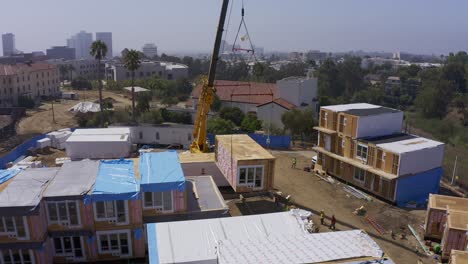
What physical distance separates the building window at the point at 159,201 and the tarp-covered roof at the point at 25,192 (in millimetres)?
5860

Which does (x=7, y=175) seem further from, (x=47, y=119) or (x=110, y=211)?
(x=47, y=119)

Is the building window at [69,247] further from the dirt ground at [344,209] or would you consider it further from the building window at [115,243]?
the dirt ground at [344,209]

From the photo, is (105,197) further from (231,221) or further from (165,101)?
(165,101)

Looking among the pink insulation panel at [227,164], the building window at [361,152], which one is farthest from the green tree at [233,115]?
the building window at [361,152]

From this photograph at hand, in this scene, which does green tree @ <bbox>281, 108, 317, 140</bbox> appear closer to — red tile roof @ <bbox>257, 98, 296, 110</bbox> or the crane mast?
red tile roof @ <bbox>257, 98, 296, 110</bbox>

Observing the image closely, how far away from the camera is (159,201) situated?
22734mm

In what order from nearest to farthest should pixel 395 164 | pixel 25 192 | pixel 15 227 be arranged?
pixel 15 227 < pixel 25 192 < pixel 395 164

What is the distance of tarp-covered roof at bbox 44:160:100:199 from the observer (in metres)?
20.4

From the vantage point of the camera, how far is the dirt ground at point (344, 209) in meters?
24.6

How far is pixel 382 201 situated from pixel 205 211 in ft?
55.4

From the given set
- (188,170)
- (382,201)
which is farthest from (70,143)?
(382,201)

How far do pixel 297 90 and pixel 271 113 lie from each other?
6761 millimetres

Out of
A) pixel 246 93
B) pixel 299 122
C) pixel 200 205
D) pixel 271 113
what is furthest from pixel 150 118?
pixel 200 205

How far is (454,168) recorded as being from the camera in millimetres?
35844
